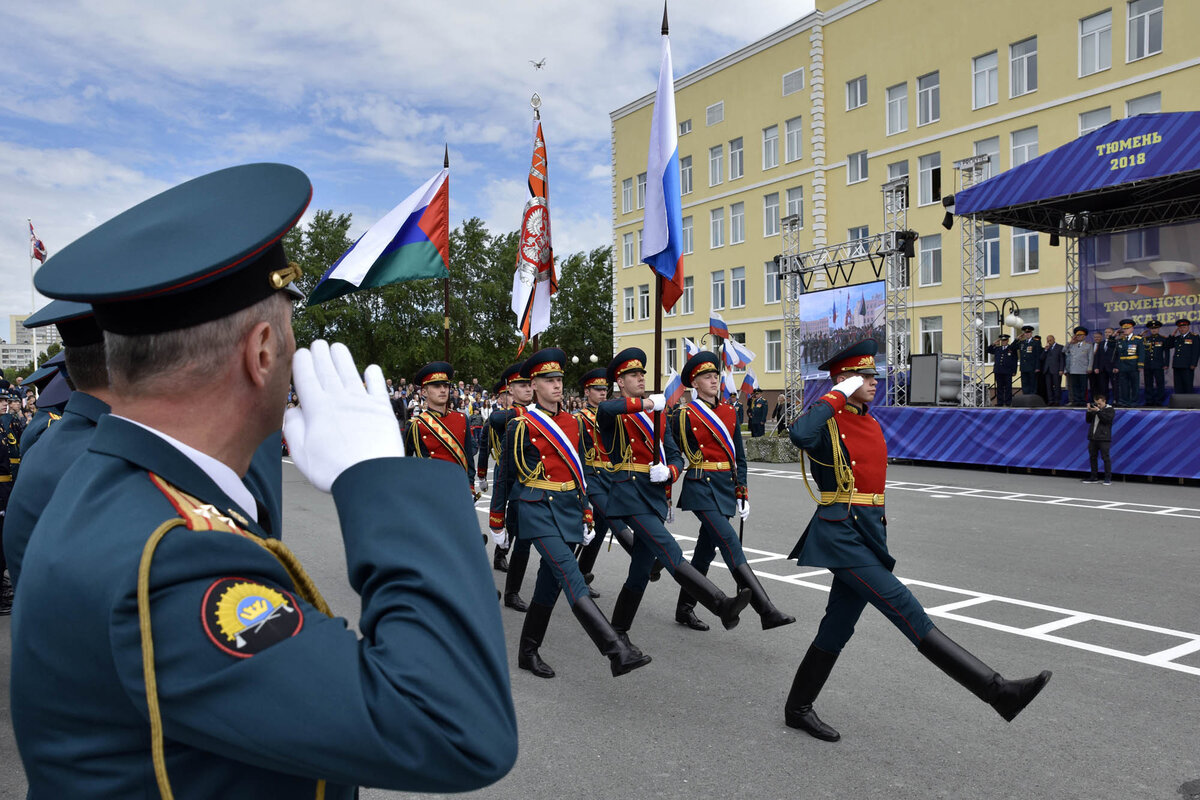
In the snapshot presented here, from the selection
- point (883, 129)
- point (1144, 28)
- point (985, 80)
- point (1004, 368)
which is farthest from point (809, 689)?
point (883, 129)

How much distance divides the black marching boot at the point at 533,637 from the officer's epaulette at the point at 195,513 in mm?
4559

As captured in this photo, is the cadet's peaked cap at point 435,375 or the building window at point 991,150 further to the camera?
the building window at point 991,150

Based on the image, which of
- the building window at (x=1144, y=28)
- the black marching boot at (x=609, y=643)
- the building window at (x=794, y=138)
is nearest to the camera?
the black marching boot at (x=609, y=643)

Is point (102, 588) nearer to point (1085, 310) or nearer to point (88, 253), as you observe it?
point (88, 253)

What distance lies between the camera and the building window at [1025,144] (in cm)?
2759

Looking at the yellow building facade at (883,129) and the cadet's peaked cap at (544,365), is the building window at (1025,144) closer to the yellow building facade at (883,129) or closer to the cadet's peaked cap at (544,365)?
the yellow building facade at (883,129)

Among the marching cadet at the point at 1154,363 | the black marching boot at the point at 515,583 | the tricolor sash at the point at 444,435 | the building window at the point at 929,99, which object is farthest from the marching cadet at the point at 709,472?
the building window at the point at 929,99

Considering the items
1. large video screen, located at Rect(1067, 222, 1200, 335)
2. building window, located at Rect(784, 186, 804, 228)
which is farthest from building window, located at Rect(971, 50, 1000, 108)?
large video screen, located at Rect(1067, 222, 1200, 335)

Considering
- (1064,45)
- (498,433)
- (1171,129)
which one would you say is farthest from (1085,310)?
(498,433)

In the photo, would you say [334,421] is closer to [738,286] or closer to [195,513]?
[195,513]

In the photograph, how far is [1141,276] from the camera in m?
19.7

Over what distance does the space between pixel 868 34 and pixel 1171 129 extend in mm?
19119

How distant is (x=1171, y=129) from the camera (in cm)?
1537

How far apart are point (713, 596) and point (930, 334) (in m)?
27.3
